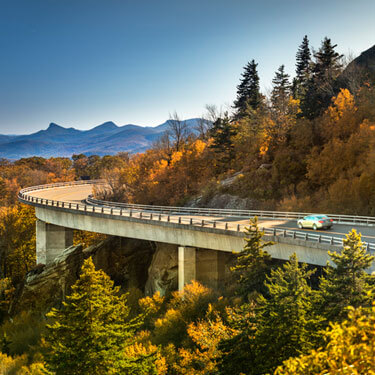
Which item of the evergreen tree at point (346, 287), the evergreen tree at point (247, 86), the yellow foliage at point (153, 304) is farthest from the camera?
the evergreen tree at point (247, 86)

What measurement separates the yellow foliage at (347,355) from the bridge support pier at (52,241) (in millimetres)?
46974

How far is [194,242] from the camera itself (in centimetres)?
3039

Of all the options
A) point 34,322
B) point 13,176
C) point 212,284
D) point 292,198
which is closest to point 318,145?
point 292,198

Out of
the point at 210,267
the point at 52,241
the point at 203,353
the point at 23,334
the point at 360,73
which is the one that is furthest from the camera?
the point at 360,73

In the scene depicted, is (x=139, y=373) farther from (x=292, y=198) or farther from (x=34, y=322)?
(x=292, y=198)

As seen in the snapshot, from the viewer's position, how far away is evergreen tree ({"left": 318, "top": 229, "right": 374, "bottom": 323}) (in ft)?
43.2

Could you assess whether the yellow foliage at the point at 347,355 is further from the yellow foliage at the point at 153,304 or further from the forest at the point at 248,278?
the yellow foliage at the point at 153,304

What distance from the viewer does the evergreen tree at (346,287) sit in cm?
1317

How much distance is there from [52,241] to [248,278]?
1382 inches

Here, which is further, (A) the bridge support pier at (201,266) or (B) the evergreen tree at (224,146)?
(B) the evergreen tree at (224,146)

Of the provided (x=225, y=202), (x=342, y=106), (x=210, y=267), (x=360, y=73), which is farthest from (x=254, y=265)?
(x=360, y=73)

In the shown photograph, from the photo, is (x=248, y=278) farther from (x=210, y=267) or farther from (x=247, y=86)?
(x=247, y=86)

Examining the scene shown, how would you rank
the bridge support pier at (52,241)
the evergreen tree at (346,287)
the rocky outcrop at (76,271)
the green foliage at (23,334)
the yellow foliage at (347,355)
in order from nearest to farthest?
the yellow foliage at (347,355) < the evergreen tree at (346,287) < the green foliage at (23,334) < the rocky outcrop at (76,271) < the bridge support pier at (52,241)

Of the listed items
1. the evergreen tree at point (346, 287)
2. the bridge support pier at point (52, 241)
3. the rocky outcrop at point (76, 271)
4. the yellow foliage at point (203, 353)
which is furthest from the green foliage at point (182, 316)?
A: the bridge support pier at point (52, 241)
